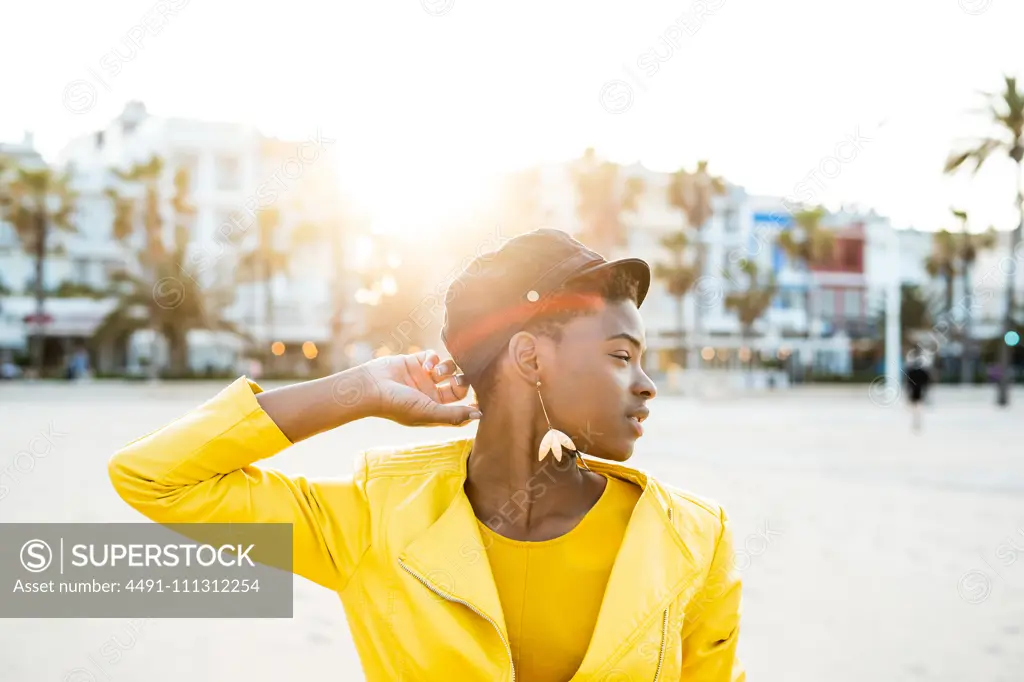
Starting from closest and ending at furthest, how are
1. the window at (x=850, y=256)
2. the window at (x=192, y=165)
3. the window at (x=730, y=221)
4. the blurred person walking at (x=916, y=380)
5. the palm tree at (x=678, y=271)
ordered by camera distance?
the blurred person walking at (x=916, y=380) < the palm tree at (x=678, y=271) < the window at (x=192, y=165) < the window at (x=730, y=221) < the window at (x=850, y=256)

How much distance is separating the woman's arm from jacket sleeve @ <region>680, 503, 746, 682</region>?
646 millimetres

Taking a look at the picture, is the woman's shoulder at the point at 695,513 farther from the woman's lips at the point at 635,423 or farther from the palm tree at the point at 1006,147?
the palm tree at the point at 1006,147

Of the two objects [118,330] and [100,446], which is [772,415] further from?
[118,330]

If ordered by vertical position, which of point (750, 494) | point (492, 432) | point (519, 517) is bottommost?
point (750, 494)

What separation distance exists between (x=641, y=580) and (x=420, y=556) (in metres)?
0.47

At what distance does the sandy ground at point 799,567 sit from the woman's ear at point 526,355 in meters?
3.27

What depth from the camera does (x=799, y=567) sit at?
7113mm

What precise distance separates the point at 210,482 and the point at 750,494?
9.49 metres

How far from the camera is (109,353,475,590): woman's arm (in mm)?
1909

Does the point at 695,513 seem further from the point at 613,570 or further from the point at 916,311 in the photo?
the point at 916,311

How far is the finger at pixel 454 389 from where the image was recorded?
212 cm

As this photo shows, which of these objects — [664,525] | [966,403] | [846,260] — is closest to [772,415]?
[966,403]

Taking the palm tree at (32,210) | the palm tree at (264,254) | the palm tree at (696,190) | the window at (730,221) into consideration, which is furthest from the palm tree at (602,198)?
the palm tree at (32,210)

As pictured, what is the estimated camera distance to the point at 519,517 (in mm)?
2102
